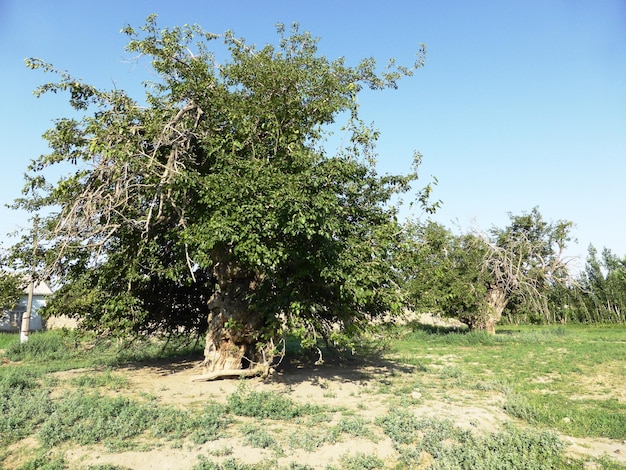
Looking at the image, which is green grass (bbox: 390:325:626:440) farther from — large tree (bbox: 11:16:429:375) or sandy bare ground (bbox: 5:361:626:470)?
large tree (bbox: 11:16:429:375)

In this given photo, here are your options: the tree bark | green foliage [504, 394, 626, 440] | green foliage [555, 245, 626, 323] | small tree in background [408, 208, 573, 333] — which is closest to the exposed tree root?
the tree bark

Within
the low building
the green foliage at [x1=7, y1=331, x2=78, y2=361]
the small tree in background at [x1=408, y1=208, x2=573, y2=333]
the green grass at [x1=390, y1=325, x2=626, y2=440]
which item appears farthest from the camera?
the low building

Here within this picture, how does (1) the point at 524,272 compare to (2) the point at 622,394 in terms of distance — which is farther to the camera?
(1) the point at 524,272

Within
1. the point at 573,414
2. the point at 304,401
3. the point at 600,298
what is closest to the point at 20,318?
the point at 304,401

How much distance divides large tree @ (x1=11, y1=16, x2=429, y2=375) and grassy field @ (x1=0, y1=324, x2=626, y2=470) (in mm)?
1407

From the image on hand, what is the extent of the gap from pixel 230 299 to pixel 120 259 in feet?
9.18

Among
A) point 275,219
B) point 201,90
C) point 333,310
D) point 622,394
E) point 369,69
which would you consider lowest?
point 622,394

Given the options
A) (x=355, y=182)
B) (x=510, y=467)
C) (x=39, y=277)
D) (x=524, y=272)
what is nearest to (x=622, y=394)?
(x=510, y=467)

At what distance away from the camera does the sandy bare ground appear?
552 cm

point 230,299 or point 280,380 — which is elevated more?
point 230,299

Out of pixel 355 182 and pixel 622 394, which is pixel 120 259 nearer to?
pixel 355 182

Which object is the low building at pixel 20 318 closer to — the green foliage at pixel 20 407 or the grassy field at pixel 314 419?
the grassy field at pixel 314 419

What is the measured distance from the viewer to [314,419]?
7.08 m

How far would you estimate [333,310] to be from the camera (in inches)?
396
